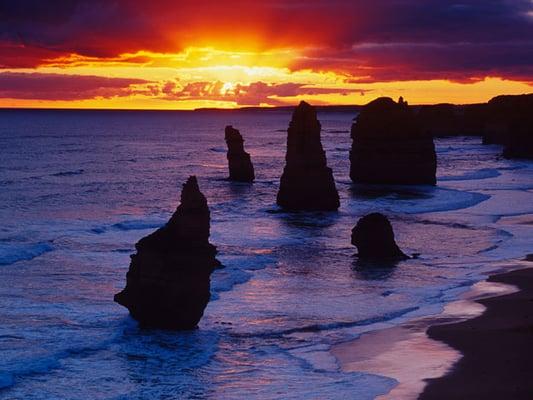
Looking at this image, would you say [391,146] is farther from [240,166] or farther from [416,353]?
[416,353]

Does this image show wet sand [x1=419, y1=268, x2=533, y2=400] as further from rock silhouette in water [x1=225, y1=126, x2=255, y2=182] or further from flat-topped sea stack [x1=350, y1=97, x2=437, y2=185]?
rock silhouette in water [x1=225, y1=126, x2=255, y2=182]

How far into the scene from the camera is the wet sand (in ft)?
55.6

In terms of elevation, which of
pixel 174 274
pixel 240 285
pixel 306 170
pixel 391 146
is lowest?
pixel 240 285

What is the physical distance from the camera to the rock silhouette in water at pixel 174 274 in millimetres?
21516

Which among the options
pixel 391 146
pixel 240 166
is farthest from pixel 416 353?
pixel 240 166

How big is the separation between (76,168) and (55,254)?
202 feet

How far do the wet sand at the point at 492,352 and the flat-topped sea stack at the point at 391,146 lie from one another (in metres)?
38.0

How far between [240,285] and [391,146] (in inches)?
1474

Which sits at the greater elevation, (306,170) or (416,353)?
(306,170)

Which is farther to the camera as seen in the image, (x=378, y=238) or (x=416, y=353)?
(x=378, y=238)

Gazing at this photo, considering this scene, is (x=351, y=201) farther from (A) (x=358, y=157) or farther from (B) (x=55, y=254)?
(B) (x=55, y=254)

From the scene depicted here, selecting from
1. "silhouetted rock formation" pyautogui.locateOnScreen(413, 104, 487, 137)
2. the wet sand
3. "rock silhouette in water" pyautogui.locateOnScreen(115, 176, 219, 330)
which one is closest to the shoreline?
the wet sand

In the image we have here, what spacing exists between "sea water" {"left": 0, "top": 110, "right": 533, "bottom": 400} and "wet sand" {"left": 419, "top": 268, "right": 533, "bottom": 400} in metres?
1.27

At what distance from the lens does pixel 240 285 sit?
1122 inches
